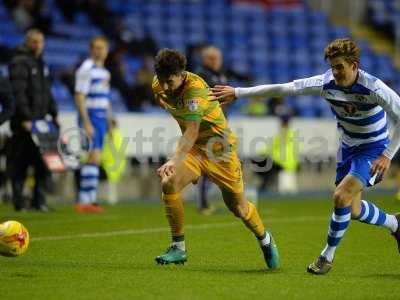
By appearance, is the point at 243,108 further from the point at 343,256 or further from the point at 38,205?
the point at 343,256

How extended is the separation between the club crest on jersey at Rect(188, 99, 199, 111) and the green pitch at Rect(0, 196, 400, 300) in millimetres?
1170

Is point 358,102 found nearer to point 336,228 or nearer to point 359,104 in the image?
point 359,104

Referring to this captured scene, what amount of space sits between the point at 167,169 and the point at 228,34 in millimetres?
15001

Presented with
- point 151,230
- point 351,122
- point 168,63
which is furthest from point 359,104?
point 151,230

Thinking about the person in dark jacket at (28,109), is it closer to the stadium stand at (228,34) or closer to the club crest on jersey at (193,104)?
the stadium stand at (228,34)

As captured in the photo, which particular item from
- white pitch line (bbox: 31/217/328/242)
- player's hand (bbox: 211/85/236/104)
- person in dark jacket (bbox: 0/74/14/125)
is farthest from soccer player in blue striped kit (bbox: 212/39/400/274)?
person in dark jacket (bbox: 0/74/14/125)

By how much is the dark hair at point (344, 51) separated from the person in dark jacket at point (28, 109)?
6.07 metres

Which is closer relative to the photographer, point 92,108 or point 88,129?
point 88,129

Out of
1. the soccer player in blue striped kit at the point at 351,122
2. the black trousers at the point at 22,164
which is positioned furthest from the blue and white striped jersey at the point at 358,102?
the black trousers at the point at 22,164

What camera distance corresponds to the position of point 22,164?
1248 centimetres

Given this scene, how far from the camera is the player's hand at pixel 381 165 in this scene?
22.7 feet

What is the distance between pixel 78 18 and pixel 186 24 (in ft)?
9.14

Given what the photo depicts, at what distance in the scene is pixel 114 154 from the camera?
50.1 feet

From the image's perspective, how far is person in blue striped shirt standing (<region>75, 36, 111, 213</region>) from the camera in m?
12.4
